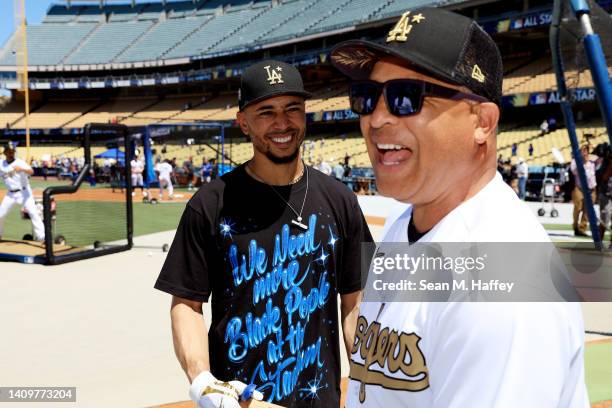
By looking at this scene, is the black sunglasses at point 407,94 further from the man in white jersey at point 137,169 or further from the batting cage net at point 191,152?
the batting cage net at point 191,152

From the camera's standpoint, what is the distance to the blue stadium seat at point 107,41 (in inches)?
2560

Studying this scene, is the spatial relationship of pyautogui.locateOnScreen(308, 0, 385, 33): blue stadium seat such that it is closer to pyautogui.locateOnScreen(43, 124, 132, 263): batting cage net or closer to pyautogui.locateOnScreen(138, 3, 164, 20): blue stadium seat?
pyautogui.locateOnScreen(43, 124, 132, 263): batting cage net

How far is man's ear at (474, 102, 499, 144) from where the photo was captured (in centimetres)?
137

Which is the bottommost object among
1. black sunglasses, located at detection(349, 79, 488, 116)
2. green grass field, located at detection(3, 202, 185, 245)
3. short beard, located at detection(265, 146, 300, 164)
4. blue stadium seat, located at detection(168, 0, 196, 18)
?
green grass field, located at detection(3, 202, 185, 245)

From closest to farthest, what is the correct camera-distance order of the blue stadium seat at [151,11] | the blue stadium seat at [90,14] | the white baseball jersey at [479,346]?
1. the white baseball jersey at [479,346]
2. the blue stadium seat at [151,11]
3. the blue stadium seat at [90,14]

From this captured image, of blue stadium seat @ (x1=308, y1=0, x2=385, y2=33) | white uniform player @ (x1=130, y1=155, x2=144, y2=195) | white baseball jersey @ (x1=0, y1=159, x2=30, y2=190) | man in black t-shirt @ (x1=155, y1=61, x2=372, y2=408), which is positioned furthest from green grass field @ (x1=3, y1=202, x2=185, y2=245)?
blue stadium seat @ (x1=308, y1=0, x2=385, y2=33)

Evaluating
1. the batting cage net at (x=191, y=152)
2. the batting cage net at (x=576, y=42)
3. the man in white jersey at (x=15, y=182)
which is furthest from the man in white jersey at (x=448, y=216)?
the batting cage net at (x=191, y=152)

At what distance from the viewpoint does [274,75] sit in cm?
286

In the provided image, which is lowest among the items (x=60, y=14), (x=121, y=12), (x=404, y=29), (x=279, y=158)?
(x=279, y=158)

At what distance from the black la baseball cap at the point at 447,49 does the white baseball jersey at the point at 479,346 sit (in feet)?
0.77

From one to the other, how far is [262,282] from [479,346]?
1750 millimetres

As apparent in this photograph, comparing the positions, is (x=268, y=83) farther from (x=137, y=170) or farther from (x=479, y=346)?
(x=137, y=170)

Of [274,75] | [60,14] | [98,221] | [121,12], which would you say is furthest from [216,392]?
[60,14]

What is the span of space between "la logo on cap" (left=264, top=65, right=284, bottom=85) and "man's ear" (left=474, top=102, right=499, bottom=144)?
1.59 m
